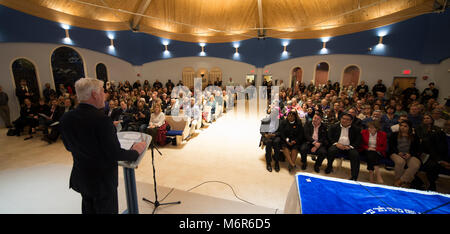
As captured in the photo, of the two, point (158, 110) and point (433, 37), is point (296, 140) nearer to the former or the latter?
point (158, 110)

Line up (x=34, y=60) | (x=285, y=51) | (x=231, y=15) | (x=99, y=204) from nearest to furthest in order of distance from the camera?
(x=99, y=204)
(x=34, y=60)
(x=231, y=15)
(x=285, y=51)

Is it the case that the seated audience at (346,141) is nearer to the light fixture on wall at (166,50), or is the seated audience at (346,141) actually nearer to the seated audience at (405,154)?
the seated audience at (405,154)

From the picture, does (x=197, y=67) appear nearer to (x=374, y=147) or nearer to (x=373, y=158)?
(x=374, y=147)

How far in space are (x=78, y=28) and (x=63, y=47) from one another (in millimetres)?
1305

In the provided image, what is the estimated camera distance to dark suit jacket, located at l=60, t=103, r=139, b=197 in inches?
52.0

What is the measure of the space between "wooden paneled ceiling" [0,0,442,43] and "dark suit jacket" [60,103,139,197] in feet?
28.6

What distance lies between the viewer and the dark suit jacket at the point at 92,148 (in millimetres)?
1321

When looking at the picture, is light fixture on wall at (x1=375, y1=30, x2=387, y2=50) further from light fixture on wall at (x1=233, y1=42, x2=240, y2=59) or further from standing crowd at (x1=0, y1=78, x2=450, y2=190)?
light fixture on wall at (x1=233, y1=42, x2=240, y2=59)

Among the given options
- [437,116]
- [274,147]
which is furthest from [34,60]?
[437,116]

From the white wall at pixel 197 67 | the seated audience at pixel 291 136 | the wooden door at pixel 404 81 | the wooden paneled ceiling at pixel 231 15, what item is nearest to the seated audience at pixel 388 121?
the seated audience at pixel 291 136

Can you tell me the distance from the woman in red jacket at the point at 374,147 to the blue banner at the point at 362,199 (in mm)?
1967

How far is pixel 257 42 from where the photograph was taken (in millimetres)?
14562

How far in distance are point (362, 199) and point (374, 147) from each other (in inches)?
99.6
